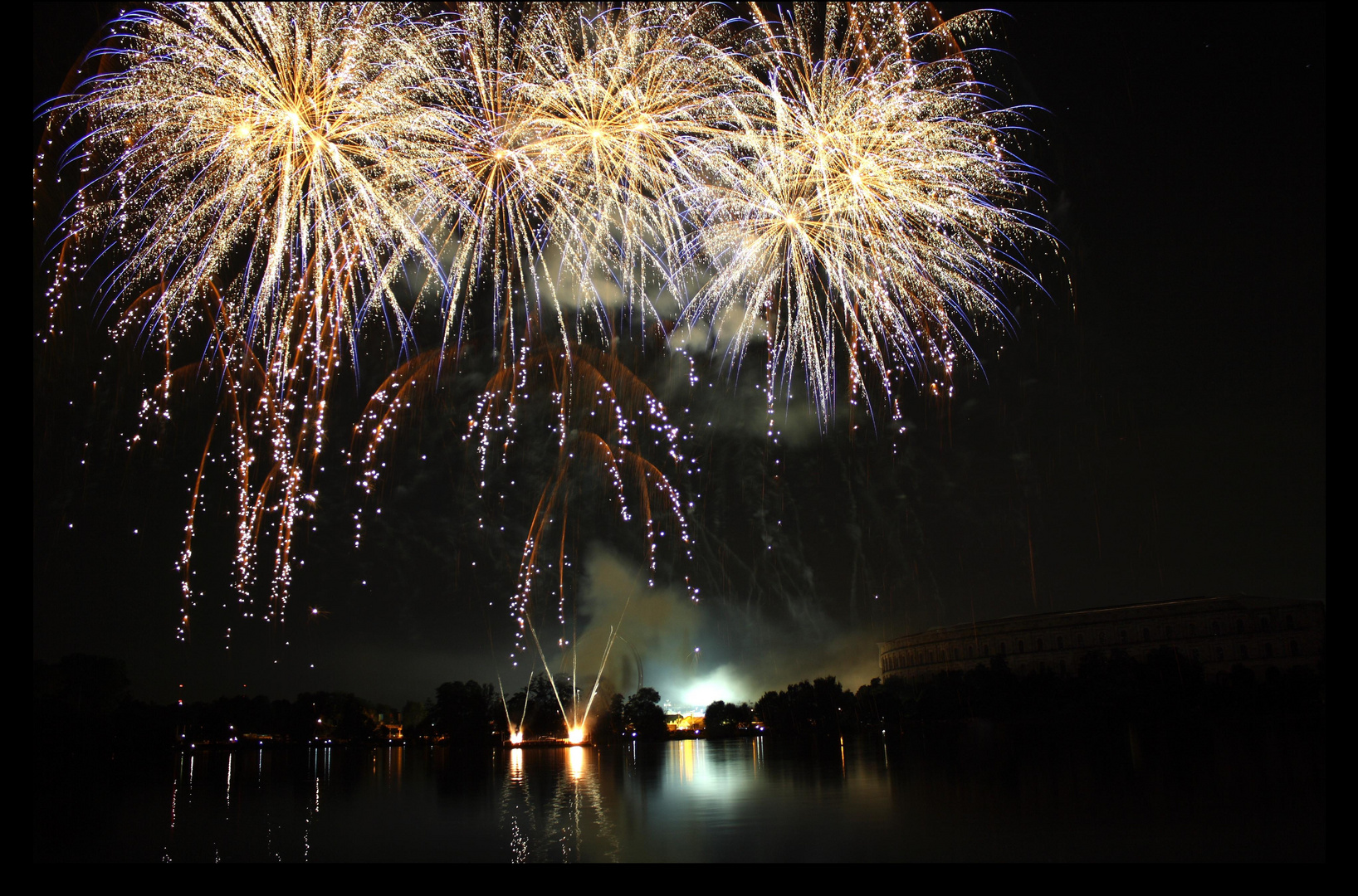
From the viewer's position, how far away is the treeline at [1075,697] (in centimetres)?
4812

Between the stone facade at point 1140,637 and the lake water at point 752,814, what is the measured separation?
32014 mm

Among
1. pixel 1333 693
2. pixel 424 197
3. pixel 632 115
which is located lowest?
pixel 1333 693

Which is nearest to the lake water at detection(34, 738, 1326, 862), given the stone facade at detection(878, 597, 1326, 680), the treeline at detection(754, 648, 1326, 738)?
the treeline at detection(754, 648, 1326, 738)

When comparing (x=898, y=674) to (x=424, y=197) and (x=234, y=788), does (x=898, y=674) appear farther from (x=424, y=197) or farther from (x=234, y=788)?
(x=424, y=197)

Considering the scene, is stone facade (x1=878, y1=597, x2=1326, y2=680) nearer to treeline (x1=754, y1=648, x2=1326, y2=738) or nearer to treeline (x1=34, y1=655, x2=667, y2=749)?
treeline (x1=754, y1=648, x2=1326, y2=738)

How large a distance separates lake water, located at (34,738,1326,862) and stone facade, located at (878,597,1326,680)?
32014mm

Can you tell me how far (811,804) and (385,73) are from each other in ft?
49.0

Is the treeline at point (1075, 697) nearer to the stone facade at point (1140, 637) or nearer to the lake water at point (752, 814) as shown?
the stone facade at point (1140, 637)

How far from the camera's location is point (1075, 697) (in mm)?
54156

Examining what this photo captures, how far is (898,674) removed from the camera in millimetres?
72438

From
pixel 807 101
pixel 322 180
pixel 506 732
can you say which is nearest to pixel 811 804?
pixel 807 101

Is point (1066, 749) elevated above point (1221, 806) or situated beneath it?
situated beneath

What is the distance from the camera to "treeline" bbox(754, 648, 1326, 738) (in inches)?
1895

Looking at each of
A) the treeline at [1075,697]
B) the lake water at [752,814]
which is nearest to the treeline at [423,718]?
the treeline at [1075,697]
